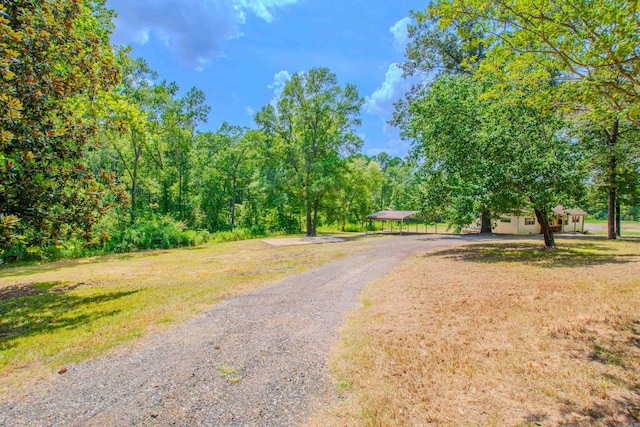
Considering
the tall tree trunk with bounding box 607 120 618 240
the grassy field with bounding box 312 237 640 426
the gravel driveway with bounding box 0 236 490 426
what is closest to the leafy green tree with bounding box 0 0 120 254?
the gravel driveway with bounding box 0 236 490 426

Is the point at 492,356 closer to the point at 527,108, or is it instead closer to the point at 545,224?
the point at 527,108

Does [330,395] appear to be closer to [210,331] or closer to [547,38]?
[210,331]

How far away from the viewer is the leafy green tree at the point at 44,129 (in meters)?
5.17

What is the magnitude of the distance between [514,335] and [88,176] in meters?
8.71

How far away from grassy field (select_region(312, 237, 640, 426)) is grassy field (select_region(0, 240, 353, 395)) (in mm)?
3663

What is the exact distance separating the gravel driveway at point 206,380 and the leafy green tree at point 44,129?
2.95 m

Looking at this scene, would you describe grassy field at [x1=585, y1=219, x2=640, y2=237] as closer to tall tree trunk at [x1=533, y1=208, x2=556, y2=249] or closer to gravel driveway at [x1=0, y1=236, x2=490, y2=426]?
tall tree trunk at [x1=533, y1=208, x2=556, y2=249]

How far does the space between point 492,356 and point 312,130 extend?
1020 inches

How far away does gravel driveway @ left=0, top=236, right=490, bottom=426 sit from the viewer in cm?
305

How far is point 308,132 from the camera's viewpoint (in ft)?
92.4

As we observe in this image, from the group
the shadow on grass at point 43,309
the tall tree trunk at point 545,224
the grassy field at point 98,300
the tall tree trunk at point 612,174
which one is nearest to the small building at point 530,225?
the tall tree trunk at point 612,174

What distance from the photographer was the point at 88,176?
22.2 feet

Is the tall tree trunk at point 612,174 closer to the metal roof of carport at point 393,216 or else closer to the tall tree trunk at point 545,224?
the tall tree trunk at point 545,224

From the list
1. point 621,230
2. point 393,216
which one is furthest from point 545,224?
point 621,230
